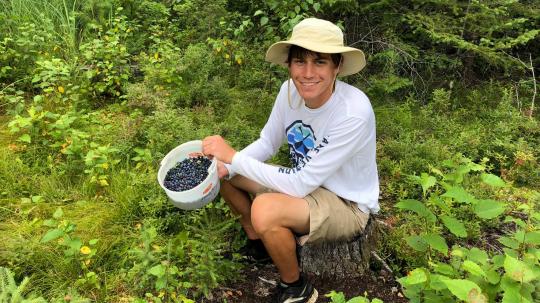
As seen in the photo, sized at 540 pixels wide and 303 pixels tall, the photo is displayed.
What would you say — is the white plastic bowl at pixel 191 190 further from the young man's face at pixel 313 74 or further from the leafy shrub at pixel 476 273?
the leafy shrub at pixel 476 273

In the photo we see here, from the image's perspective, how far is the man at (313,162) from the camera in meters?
2.20

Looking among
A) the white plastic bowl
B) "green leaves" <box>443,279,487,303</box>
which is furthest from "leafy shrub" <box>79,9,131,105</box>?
"green leaves" <box>443,279,487,303</box>

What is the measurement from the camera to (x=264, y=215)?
2188 millimetres

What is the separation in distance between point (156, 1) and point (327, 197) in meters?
4.16

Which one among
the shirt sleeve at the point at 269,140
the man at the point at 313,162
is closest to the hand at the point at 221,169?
the man at the point at 313,162

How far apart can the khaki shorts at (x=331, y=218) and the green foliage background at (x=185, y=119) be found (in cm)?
39

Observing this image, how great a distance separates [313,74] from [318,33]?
0.20 metres

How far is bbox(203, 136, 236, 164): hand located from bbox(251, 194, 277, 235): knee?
312 millimetres

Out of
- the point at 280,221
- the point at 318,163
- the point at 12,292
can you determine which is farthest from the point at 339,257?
the point at 12,292

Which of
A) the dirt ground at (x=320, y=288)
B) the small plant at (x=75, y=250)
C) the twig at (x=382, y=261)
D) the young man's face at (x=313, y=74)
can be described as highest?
the young man's face at (x=313, y=74)

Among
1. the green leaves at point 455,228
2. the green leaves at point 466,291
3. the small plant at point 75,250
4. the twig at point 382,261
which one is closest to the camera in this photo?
the green leaves at point 466,291

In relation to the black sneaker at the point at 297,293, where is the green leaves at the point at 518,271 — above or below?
above

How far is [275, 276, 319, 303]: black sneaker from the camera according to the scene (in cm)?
238

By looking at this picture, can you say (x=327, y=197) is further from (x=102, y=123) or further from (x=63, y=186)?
(x=102, y=123)
